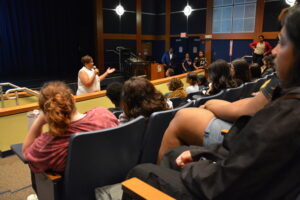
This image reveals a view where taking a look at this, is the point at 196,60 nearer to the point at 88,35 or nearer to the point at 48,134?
the point at 88,35

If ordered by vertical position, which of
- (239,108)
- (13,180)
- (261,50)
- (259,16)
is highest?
(259,16)

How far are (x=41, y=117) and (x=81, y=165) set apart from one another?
1.37ft

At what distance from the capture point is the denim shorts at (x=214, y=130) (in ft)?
4.40

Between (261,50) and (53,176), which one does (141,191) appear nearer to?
(53,176)

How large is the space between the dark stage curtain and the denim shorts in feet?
26.7

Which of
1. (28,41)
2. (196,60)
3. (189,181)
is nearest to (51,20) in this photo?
(28,41)

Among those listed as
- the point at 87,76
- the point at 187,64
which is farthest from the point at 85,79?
the point at 187,64

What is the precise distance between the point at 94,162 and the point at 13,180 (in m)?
1.41

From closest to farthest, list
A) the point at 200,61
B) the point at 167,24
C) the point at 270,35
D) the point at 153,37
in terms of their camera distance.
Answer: the point at 270,35, the point at 200,61, the point at 167,24, the point at 153,37

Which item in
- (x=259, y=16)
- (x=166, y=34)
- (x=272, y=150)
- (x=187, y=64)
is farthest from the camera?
(x=166, y=34)

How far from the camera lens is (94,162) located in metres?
1.37

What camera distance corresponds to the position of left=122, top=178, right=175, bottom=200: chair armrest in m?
0.97

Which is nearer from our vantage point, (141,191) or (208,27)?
(141,191)

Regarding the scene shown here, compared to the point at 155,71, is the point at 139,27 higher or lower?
higher
